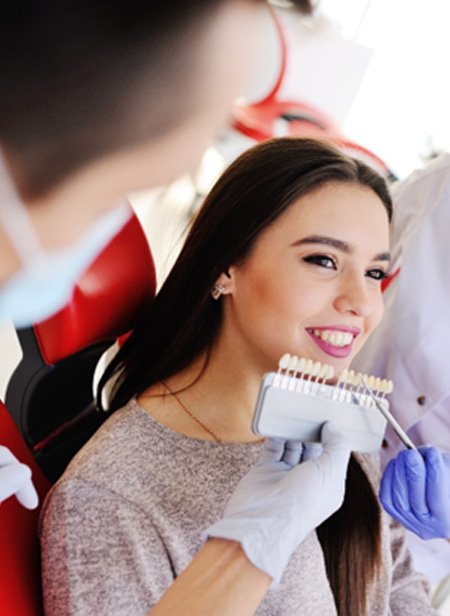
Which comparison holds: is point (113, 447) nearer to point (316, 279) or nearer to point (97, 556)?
point (97, 556)

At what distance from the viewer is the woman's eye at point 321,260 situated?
3.63 ft

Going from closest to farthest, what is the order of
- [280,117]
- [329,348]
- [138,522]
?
[280,117]
[138,522]
[329,348]

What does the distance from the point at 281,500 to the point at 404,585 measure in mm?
699

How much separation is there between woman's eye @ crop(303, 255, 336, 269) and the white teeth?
0.12 m

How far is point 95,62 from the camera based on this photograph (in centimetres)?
29

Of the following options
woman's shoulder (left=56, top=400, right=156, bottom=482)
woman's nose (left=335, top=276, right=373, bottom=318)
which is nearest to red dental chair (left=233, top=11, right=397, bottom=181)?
woman's nose (left=335, top=276, right=373, bottom=318)

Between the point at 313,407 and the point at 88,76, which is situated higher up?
the point at 88,76

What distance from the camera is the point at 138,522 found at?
97 cm

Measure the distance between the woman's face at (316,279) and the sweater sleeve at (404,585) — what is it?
55cm

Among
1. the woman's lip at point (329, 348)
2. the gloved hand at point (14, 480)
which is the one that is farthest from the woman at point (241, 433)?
the gloved hand at point (14, 480)

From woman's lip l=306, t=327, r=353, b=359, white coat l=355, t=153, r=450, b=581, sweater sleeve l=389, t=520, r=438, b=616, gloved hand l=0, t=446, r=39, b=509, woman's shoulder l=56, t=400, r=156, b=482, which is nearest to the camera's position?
gloved hand l=0, t=446, r=39, b=509

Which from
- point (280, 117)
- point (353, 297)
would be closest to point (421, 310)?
point (353, 297)

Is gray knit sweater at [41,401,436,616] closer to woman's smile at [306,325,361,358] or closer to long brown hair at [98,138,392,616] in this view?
long brown hair at [98,138,392,616]

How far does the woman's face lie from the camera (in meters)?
1.09
